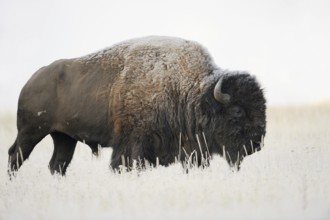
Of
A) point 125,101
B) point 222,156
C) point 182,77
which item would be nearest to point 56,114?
point 125,101

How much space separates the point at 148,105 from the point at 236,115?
2.05 ft

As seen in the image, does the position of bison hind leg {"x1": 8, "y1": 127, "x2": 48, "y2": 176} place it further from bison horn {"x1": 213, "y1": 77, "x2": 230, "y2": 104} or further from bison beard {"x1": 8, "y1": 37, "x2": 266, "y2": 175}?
bison horn {"x1": 213, "y1": 77, "x2": 230, "y2": 104}

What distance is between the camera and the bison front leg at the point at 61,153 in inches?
189

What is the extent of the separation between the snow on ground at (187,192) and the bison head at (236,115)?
144mm

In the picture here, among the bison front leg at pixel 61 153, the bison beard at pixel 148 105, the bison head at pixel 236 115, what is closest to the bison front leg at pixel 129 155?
the bison beard at pixel 148 105

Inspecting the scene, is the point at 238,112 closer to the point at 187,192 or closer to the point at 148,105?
the point at 148,105

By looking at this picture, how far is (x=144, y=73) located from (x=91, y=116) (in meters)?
0.50

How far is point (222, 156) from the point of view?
4.47 metres

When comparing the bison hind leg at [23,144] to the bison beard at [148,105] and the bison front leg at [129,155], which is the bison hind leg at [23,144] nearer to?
the bison beard at [148,105]

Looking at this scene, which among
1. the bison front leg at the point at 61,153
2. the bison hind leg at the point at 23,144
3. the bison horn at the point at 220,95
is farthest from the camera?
the bison front leg at the point at 61,153

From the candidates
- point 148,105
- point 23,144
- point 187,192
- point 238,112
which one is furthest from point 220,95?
point 23,144

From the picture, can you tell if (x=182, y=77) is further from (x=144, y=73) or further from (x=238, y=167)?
(x=238, y=167)

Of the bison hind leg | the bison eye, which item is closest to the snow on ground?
the bison hind leg

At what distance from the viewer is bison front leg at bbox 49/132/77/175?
4789 millimetres
